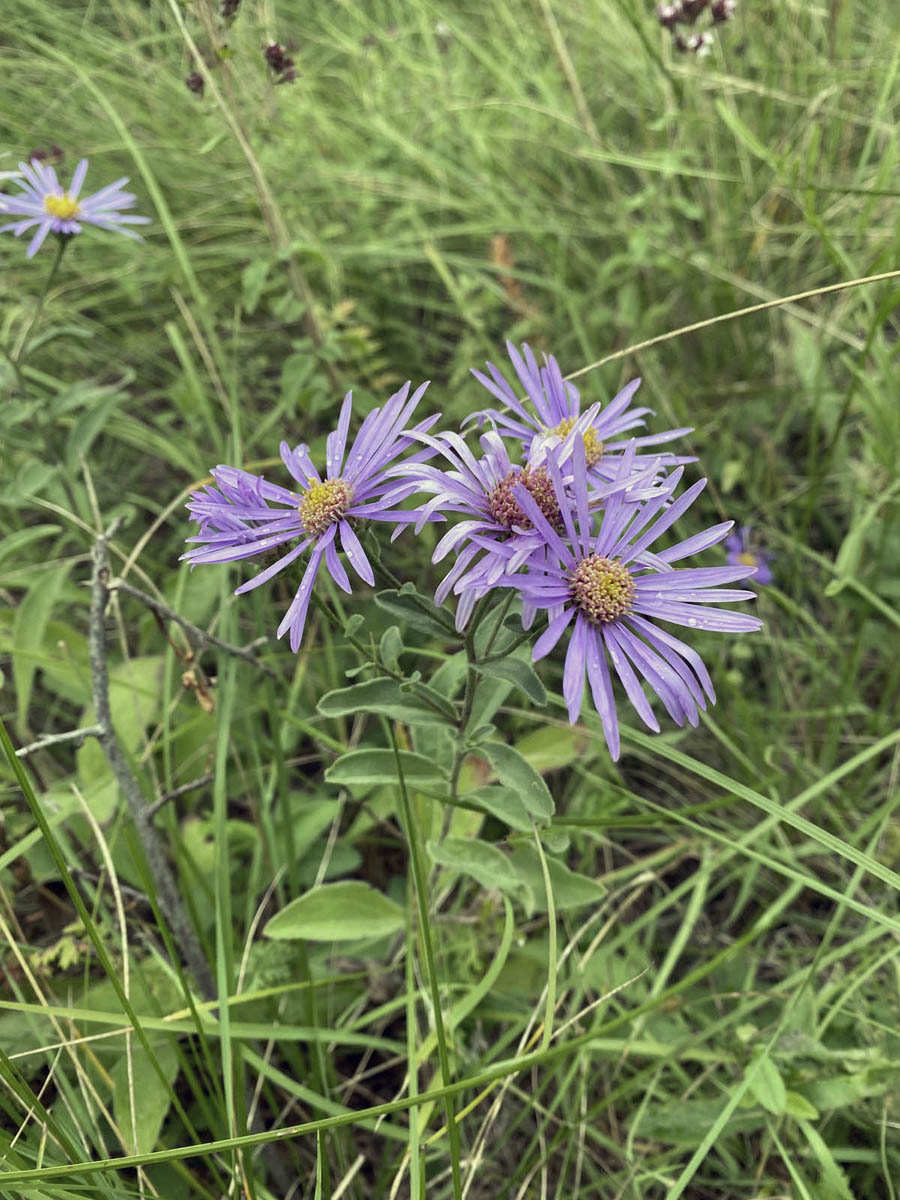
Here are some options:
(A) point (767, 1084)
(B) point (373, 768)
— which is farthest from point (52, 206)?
(A) point (767, 1084)

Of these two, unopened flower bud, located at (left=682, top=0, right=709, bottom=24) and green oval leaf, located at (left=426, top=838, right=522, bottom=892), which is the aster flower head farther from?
unopened flower bud, located at (left=682, top=0, right=709, bottom=24)

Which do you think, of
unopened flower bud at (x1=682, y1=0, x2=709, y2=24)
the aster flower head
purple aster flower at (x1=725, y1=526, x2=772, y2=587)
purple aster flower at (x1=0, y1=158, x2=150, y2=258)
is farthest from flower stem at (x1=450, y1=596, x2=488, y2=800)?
unopened flower bud at (x1=682, y1=0, x2=709, y2=24)

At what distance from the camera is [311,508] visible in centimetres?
140

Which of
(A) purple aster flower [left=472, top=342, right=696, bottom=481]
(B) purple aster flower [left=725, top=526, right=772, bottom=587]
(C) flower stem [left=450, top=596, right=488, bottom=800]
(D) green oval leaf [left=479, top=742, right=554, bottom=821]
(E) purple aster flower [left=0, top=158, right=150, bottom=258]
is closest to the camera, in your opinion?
(C) flower stem [left=450, top=596, right=488, bottom=800]

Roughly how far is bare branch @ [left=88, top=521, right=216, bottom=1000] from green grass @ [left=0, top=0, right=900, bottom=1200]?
0.06 meters

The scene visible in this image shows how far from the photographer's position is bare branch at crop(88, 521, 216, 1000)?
5.51ft

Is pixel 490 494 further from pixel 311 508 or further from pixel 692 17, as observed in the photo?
pixel 692 17

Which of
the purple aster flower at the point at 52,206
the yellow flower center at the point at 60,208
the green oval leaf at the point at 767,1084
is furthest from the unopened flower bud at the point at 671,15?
the green oval leaf at the point at 767,1084

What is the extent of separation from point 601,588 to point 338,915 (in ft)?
3.15

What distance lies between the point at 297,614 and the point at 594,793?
1.28m

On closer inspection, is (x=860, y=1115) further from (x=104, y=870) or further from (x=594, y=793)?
(x=104, y=870)

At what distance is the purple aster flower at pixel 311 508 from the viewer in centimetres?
130

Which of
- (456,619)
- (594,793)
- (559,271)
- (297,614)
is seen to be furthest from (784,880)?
(559,271)

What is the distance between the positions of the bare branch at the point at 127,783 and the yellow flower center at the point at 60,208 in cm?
110
